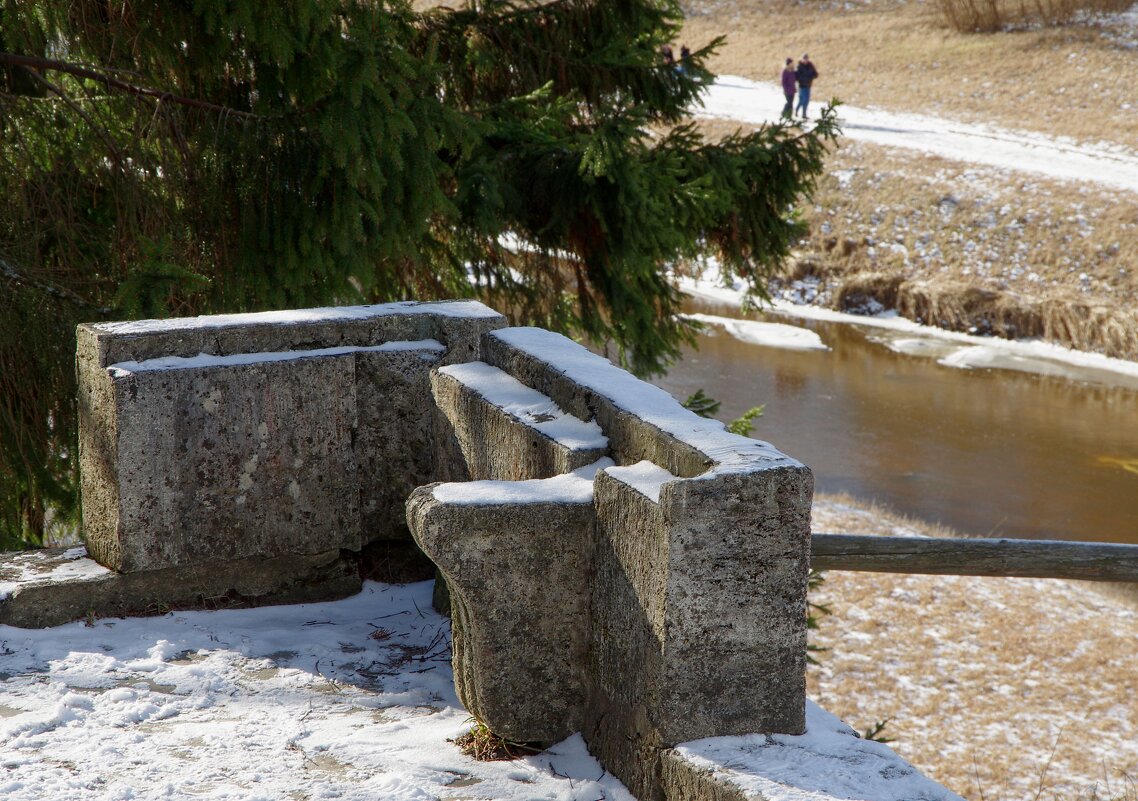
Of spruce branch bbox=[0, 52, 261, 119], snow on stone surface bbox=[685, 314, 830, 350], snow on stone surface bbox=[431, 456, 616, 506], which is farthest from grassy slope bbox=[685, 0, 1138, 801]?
spruce branch bbox=[0, 52, 261, 119]

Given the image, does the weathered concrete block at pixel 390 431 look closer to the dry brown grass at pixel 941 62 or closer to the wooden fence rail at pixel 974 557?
the wooden fence rail at pixel 974 557

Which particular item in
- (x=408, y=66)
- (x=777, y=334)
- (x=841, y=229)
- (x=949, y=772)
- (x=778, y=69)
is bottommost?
(x=949, y=772)

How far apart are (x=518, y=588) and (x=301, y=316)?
1.63 meters

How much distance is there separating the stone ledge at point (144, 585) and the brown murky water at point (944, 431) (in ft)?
36.4

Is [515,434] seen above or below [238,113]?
below

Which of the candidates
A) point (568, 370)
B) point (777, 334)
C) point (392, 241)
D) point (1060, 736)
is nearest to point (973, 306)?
point (777, 334)

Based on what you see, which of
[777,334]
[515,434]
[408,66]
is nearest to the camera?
[515,434]

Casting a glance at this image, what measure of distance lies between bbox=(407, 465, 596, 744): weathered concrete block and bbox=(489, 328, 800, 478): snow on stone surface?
0.26 m

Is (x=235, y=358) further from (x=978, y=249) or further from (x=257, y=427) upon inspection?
(x=978, y=249)

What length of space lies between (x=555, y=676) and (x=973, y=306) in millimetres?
20304

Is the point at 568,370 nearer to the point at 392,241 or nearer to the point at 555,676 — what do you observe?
the point at 555,676

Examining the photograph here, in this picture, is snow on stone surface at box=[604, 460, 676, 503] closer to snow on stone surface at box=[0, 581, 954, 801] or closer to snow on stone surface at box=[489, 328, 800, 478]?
snow on stone surface at box=[489, 328, 800, 478]

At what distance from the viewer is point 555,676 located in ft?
11.1

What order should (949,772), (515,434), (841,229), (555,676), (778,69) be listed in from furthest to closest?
(778,69) → (841,229) → (949,772) → (515,434) → (555,676)
